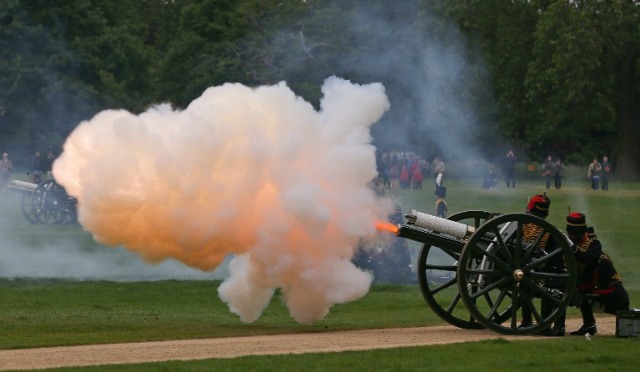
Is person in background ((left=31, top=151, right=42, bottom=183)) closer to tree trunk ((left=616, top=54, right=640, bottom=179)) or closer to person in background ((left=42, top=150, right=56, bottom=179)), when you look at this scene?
person in background ((left=42, top=150, right=56, bottom=179))

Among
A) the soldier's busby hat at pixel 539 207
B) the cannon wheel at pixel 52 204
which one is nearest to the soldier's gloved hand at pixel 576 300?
the soldier's busby hat at pixel 539 207

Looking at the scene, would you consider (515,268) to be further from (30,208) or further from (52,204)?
(30,208)

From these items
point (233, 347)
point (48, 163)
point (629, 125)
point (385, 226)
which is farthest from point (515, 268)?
point (629, 125)

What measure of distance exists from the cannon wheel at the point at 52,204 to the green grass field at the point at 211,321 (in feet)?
19.6

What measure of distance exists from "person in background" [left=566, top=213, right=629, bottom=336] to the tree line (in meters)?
19.7

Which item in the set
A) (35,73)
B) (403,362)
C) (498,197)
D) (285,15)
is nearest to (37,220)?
(35,73)

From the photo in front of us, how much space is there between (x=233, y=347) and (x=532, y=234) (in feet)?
15.1

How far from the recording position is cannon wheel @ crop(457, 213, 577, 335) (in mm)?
19648

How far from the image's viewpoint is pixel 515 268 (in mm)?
19844

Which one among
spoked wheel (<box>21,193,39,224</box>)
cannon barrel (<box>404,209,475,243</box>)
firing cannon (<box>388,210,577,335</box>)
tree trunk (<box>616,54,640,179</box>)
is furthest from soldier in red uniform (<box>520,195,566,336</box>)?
tree trunk (<box>616,54,640,179</box>)

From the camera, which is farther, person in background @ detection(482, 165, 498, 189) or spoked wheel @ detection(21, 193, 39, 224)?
person in background @ detection(482, 165, 498, 189)

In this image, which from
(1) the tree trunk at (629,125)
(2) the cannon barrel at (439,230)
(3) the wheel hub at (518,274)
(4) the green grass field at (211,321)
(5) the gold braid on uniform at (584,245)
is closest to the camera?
(4) the green grass field at (211,321)

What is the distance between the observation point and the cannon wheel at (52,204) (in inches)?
1875

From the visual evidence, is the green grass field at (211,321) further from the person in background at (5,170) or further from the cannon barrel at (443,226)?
the person in background at (5,170)
